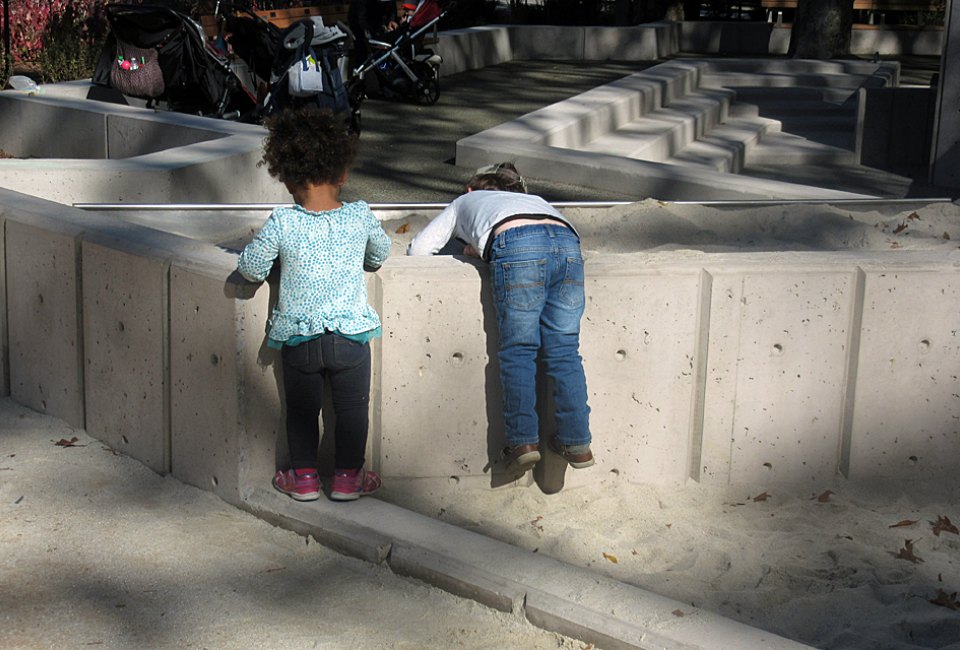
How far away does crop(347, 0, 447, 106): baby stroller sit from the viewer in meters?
12.8

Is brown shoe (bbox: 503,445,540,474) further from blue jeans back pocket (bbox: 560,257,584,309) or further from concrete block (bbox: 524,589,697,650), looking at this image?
concrete block (bbox: 524,589,697,650)

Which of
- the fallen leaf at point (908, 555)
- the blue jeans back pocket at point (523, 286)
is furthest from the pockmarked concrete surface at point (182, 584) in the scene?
the fallen leaf at point (908, 555)

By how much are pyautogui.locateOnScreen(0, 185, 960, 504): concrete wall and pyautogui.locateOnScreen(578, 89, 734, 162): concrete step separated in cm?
622

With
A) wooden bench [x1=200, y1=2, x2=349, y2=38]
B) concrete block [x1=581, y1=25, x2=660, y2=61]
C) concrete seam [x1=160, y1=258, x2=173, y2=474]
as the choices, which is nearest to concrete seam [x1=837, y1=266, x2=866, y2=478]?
concrete seam [x1=160, y1=258, x2=173, y2=474]

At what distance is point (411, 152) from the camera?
10945 mm

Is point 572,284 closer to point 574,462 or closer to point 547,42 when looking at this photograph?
point 574,462

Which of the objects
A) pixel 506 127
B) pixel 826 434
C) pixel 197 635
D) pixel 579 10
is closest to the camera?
pixel 197 635

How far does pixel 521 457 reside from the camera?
15.2ft

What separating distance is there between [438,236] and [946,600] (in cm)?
221

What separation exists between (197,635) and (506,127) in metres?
7.27

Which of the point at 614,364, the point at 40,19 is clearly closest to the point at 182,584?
the point at 614,364

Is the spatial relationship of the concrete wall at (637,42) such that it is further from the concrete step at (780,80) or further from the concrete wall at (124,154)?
the concrete wall at (124,154)

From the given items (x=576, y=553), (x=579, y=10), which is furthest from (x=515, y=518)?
(x=579, y=10)

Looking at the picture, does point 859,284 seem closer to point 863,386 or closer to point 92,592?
point 863,386
